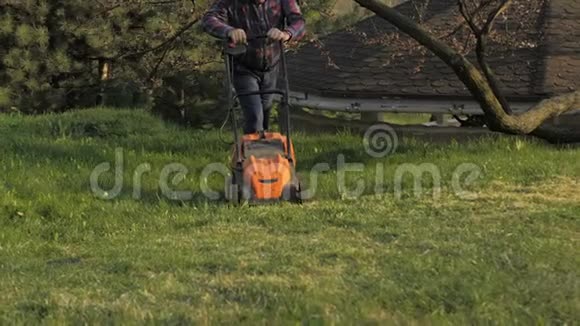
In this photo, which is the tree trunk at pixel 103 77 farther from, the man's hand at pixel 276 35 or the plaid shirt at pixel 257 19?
the man's hand at pixel 276 35

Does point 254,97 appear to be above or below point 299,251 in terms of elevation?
above

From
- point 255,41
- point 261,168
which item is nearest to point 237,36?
point 255,41

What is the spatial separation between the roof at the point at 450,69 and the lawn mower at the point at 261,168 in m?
5.48

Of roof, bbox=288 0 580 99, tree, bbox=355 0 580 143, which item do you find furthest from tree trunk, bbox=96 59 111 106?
tree, bbox=355 0 580 143

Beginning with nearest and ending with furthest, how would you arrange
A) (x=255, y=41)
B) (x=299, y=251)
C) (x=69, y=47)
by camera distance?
(x=299, y=251) < (x=255, y=41) < (x=69, y=47)

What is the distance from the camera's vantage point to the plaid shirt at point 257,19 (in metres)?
6.48

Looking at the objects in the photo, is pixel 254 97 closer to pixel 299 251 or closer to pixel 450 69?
pixel 299 251

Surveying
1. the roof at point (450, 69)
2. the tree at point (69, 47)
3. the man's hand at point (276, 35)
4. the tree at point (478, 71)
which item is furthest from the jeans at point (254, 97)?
the tree at point (69, 47)

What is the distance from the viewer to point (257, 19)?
6562mm

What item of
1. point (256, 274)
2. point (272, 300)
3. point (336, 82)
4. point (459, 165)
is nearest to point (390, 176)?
point (459, 165)

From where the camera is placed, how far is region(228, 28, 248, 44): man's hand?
19.4 feet

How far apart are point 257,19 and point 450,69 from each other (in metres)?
6.49

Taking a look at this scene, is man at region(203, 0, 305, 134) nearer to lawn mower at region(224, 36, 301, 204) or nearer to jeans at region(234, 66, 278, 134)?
jeans at region(234, 66, 278, 134)

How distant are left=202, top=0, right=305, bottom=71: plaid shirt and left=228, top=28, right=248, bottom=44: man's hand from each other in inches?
19.8
